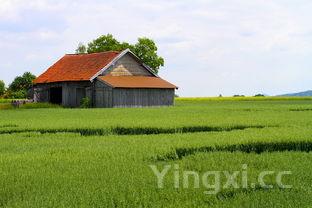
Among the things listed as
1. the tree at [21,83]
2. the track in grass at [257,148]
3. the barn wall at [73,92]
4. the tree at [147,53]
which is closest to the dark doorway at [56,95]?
the barn wall at [73,92]

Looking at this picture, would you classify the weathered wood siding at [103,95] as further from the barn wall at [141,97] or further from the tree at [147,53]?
the tree at [147,53]

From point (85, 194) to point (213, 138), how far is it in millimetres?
7419

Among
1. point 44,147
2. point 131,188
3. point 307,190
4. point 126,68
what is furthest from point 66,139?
point 126,68

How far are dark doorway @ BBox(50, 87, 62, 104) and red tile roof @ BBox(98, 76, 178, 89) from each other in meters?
6.94

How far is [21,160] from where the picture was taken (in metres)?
10.7

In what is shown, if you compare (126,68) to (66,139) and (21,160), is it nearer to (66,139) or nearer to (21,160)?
(66,139)

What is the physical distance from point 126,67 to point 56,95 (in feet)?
26.4

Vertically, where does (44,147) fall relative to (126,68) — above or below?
below

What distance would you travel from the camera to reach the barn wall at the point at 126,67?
47938mm

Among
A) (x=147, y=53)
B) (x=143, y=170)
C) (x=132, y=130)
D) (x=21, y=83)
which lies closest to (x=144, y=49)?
(x=147, y=53)

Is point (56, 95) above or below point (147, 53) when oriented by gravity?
below

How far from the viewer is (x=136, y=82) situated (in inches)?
1842

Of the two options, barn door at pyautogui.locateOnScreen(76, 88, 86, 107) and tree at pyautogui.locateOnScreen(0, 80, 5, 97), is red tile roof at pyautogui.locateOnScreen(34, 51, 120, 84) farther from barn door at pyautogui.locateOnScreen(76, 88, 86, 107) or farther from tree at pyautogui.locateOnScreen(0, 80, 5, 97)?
tree at pyautogui.locateOnScreen(0, 80, 5, 97)

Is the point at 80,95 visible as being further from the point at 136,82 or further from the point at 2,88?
the point at 2,88
